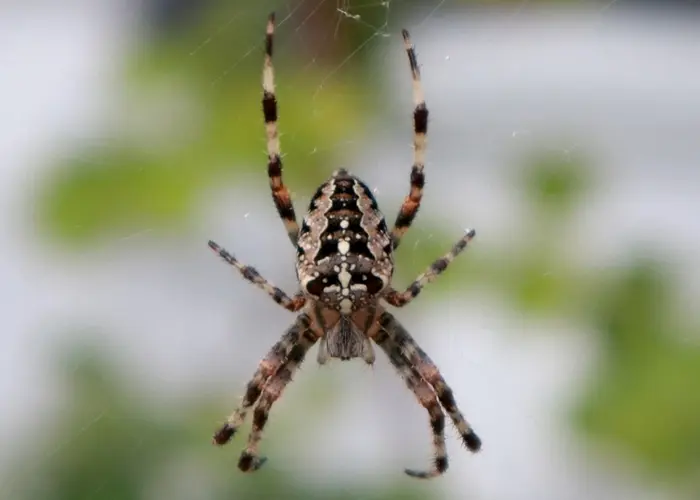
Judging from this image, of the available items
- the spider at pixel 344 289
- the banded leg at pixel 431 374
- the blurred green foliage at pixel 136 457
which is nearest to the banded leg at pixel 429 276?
the spider at pixel 344 289

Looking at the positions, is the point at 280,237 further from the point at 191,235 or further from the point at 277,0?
the point at 277,0

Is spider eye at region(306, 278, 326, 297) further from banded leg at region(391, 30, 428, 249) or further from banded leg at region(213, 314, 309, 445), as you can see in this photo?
banded leg at region(213, 314, 309, 445)

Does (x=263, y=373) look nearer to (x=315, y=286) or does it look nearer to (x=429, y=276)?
(x=315, y=286)

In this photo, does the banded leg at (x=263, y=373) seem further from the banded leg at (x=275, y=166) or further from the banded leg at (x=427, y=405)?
the banded leg at (x=275, y=166)

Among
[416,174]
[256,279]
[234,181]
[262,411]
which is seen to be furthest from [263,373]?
[416,174]

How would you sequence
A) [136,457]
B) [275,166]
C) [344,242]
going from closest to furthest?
[344,242]
[275,166]
[136,457]

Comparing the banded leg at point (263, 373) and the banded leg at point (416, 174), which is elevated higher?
the banded leg at point (416, 174)

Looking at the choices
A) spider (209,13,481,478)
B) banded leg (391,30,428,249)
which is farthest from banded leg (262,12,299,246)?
banded leg (391,30,428,249)
